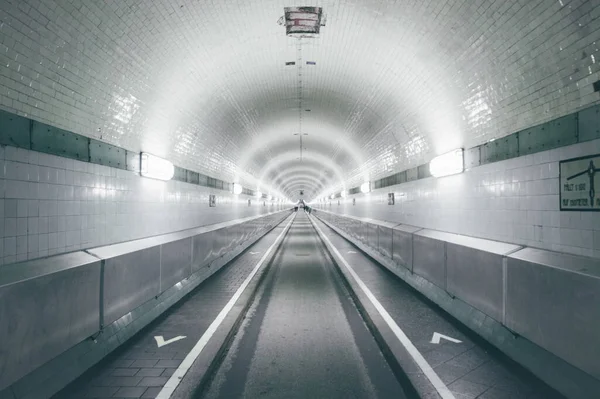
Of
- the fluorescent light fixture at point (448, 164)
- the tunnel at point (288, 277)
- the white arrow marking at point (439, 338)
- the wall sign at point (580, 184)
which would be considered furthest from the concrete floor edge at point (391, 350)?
the fluorescent light fixture at point (448, 164)

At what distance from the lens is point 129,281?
5398mm

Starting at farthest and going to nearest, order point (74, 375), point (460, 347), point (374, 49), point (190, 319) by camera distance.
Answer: point (374, 49) → point (190, 319) → point (460, 347) → point (74, 375)

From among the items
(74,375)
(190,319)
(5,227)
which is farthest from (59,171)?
(190,319)

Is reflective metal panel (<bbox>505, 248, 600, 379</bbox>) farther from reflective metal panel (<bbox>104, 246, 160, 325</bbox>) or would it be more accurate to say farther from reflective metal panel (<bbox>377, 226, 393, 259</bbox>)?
reflective metal panel (<bbox>377, 226, 393, 259</bbox>)

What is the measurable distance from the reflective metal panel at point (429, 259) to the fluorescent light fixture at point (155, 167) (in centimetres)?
634

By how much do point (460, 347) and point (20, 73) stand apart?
675 centimetres

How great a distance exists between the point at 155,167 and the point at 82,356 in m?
4.87

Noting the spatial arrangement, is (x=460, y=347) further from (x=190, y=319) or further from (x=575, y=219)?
(x=190, y=319)

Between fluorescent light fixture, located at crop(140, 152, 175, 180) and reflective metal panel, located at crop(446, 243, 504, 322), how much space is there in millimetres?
6570

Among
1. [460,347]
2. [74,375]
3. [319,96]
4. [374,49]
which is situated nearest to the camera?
[74,375]

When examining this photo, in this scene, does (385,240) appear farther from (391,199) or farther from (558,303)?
(558,303)

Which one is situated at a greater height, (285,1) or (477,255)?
(285,1)

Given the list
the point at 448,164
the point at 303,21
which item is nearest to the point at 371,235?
the point at 448,164

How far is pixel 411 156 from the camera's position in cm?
1066
